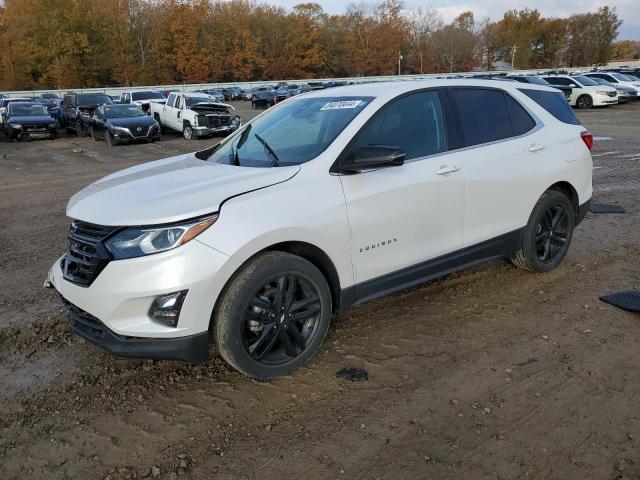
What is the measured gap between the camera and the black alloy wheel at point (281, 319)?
10.7 feet

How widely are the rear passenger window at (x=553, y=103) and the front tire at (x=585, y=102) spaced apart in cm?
2591

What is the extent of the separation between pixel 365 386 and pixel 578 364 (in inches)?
55.3

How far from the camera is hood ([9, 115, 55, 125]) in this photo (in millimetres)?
→ 21000

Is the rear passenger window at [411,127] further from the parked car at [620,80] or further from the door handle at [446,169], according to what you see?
the parked car at [620,80]

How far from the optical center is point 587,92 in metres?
27.7

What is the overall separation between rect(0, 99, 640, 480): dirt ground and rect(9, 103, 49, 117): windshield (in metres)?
19.7

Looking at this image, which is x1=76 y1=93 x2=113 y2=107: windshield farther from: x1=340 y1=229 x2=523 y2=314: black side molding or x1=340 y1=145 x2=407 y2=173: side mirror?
x1=340 y1=145 x2=407 y2=173: side mirror

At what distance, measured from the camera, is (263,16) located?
298 feet

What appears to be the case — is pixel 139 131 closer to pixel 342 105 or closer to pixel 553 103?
pixel 553 103

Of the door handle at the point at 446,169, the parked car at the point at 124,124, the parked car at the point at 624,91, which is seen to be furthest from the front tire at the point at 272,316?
the parked car at the point at 624,91

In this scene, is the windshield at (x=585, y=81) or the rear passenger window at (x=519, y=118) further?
the windshield at (x=585, y=81)

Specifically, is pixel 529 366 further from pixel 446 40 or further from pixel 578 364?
pixel 446 40

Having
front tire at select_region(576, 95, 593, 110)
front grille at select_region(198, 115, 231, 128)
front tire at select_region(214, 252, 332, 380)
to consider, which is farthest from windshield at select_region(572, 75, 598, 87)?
front tire at select_region(214, 252, 332, 380)

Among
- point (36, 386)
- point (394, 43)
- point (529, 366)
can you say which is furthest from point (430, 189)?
point (394, 43)
